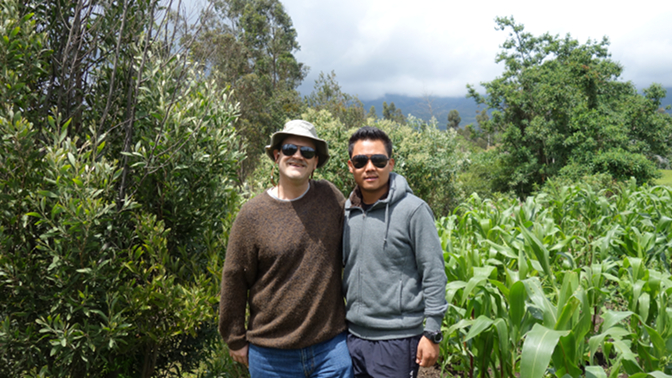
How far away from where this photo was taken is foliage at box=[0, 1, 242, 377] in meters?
2.04

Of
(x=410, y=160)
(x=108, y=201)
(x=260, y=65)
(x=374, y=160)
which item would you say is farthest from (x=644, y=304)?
(x=260, y=65)

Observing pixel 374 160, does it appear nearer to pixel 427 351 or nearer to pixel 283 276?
pixel 283 276

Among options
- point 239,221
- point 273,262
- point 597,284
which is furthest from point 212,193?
point 597,284

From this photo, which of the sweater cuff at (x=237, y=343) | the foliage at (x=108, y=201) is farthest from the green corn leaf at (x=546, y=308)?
the foliage at (x=108, y=201)

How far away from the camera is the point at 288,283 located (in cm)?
181

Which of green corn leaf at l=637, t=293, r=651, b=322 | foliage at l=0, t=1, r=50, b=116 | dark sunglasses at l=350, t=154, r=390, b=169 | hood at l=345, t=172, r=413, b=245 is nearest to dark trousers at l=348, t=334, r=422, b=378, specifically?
hood at l=345, t=172, r=413, b=245

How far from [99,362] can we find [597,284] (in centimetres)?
327

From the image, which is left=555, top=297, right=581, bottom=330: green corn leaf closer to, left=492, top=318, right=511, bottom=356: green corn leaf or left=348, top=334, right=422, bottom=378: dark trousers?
left=492, top=318, right=511, bottom=356: green corn leaf

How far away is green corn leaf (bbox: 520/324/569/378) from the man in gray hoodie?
372 mm

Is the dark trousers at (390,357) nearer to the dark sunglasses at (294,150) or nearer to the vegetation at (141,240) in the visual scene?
the vegetation at (141,240)

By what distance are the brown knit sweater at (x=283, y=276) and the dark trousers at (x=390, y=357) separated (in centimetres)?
17

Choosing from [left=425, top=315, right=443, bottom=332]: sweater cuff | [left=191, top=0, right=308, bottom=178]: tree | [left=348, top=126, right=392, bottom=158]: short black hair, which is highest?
[left=191, top=0, right=308, bottom=178]: tree

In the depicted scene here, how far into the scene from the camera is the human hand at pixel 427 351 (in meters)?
1.73

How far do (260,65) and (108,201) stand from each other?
88.4ft
